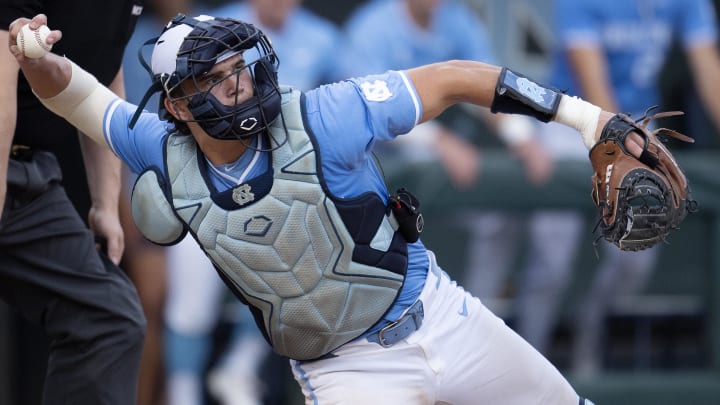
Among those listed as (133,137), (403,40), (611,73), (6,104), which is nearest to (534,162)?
(611,73)

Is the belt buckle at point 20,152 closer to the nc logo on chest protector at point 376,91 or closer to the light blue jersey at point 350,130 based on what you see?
the light blue jersey at point 350,130

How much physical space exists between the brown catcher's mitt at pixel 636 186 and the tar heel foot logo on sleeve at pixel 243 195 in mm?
911

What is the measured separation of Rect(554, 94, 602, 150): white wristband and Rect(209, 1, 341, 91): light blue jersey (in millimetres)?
2862

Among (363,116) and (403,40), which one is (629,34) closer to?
(403,40)

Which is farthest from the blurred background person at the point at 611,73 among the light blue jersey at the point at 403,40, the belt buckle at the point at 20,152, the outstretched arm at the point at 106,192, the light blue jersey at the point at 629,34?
the belt buckle at the point at 20,152

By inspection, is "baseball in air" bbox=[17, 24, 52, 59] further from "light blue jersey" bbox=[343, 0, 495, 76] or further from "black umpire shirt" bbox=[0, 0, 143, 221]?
"light blue jersey" bbox=[343, 0, 495, 76]

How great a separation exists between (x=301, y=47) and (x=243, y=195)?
9.64 feet

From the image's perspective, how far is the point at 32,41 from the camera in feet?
10.6

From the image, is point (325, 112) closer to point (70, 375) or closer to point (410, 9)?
point (70, 375)

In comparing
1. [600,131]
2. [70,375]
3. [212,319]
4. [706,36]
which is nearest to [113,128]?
[70,375]

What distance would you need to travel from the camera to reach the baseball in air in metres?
3.23

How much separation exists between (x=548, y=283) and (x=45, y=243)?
316 centimetres

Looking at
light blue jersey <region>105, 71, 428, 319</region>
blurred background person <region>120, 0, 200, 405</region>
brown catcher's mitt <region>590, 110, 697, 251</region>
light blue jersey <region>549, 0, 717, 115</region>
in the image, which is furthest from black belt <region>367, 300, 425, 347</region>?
light blue jersey <region>549, 0, 717, 115</region>

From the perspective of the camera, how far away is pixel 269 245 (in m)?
3.36
